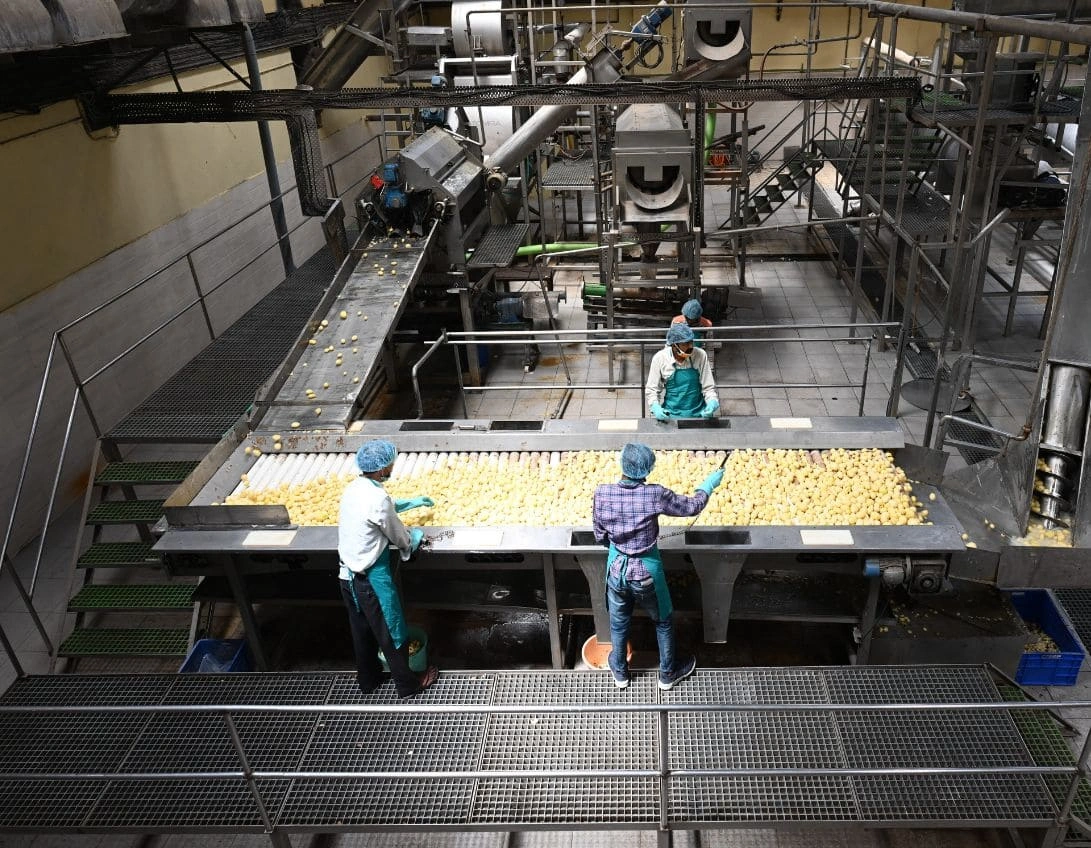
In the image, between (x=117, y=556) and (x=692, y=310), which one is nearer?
(x=117, y=556)

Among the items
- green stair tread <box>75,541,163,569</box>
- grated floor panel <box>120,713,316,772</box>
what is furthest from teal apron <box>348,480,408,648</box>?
green stair tread <box>75,541,163,569</box>

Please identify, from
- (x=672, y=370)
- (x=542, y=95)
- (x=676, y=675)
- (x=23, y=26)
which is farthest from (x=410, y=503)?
(x=542, y=95)

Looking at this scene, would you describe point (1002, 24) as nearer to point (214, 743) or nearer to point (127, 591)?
point (214, 743)

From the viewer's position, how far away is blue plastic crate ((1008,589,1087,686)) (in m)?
5.72

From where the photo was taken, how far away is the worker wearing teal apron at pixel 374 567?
491 centimetres

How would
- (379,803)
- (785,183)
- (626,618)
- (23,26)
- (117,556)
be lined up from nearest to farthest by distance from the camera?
(379,803), (23,26), (626,618), (117,556), (785,183)

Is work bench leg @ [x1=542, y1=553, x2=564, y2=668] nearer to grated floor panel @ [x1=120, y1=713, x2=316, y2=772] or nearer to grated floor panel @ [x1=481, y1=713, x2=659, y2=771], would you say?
grated floor panel @ [x1=481, y1=713, x2=659, y2=771]

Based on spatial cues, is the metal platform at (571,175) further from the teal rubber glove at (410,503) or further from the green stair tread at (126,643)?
the green stair tread at (126,643)

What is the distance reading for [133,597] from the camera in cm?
664

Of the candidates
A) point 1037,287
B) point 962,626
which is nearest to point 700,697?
point 962,626

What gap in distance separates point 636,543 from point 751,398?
5210mm

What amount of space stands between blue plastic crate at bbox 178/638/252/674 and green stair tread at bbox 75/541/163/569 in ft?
3.04

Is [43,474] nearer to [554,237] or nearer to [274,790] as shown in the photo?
[274,790]

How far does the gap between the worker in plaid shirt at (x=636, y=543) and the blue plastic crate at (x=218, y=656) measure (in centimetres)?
290
